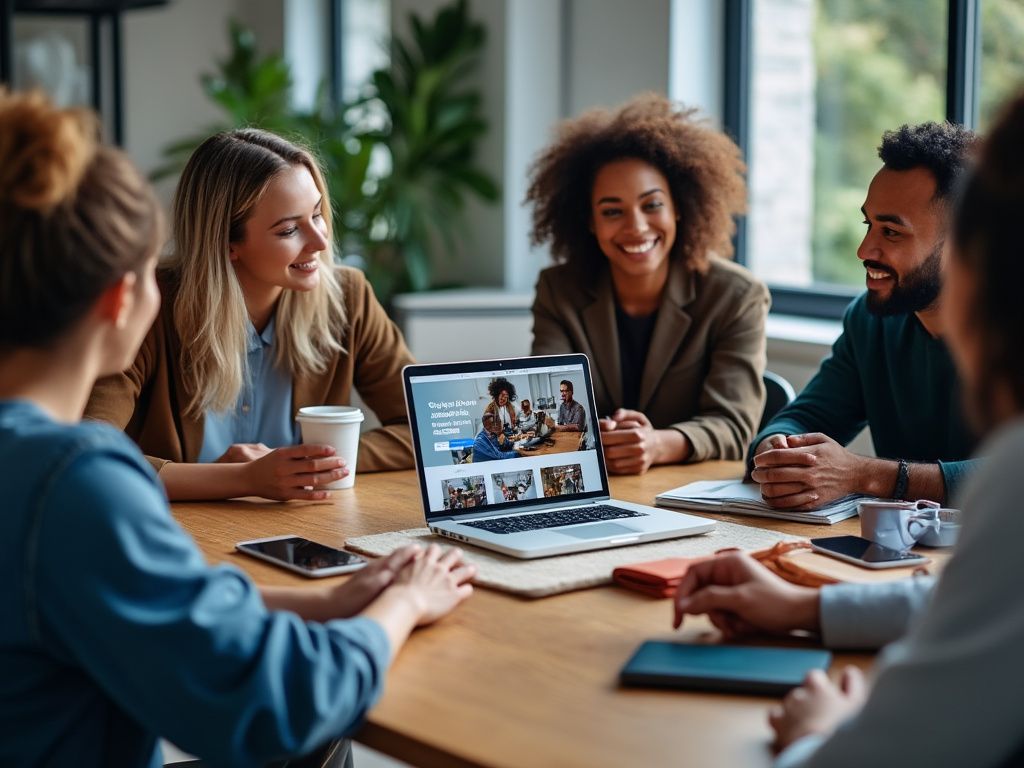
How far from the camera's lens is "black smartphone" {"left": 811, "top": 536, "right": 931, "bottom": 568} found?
1.54 m

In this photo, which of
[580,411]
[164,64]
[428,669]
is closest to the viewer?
[428,669]

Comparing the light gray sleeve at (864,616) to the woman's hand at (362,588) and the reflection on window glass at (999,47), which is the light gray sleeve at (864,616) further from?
the reflection on window glass at (999,47)

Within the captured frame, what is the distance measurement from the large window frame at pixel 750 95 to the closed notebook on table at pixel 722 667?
2.57 metres

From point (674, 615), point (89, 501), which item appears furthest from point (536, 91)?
point (89, 501)

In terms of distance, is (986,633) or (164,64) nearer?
(986,633)

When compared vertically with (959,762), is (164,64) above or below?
above

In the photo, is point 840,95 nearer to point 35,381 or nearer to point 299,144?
point 299,144

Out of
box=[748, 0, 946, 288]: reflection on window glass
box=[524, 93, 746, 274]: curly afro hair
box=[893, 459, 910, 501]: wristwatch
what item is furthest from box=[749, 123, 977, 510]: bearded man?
box=[748, 0, 946, 288]: reflection on window glass

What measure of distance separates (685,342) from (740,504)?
0.82 metres

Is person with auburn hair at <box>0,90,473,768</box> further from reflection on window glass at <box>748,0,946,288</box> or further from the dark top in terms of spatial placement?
reflection on window glass at <box>748,0,946,288</box>

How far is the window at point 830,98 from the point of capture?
11.2 ft

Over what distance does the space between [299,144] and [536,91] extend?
2288 mm

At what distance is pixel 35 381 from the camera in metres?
Answer: 1.06

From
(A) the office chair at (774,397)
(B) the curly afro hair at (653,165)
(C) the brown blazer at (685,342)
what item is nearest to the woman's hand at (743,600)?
(C) the brown blazer at (685,342)
